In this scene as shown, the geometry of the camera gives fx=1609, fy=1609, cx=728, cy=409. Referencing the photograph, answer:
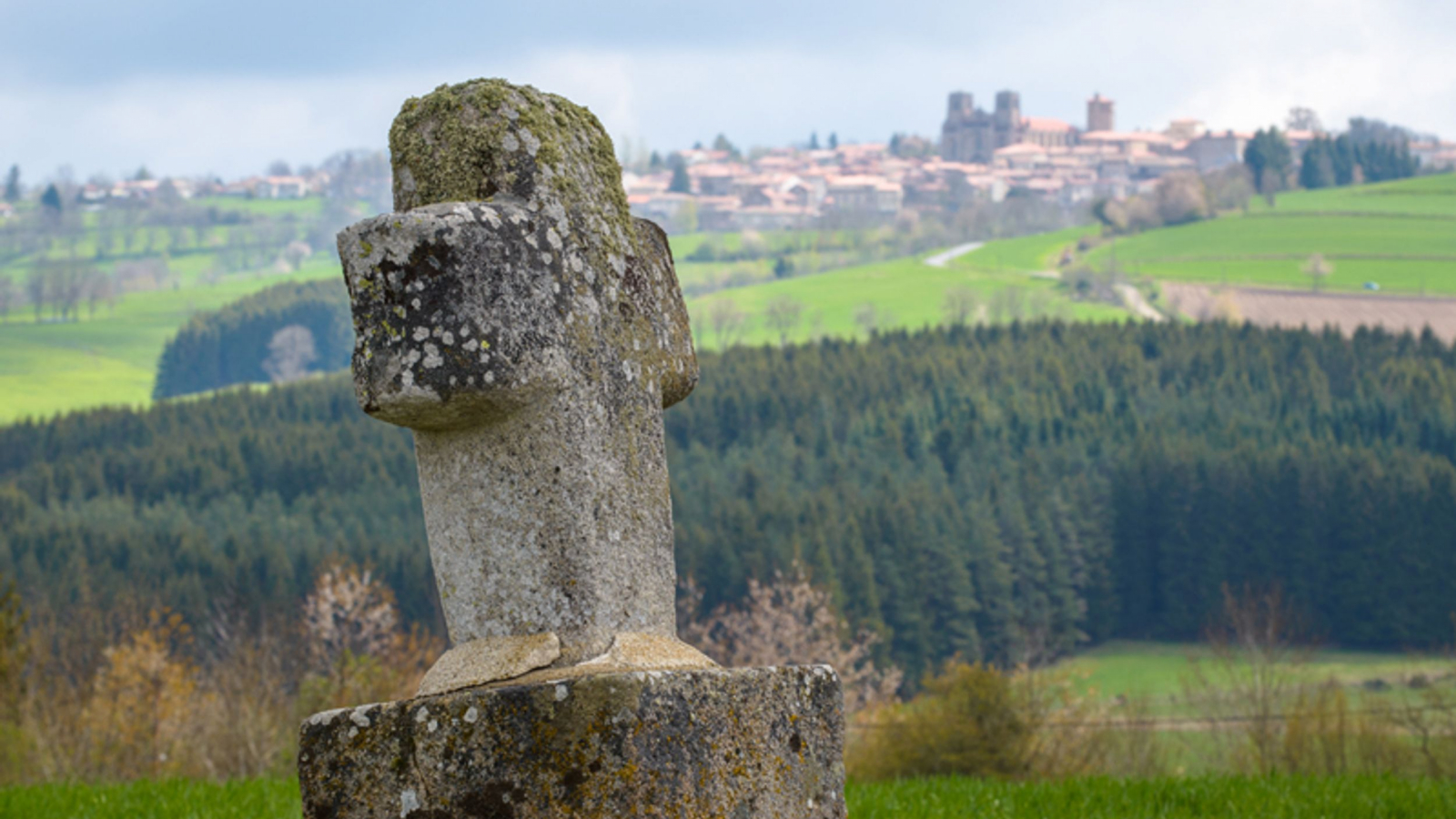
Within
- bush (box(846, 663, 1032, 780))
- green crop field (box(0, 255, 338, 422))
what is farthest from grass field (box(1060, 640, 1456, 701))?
green crop field (box(0, 255, 338, 422))

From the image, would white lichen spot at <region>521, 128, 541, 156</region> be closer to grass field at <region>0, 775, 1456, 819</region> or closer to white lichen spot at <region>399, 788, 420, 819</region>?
white lichen spot at <region>399, 788, 420, 819</region>

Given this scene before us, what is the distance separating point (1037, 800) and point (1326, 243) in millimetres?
164438

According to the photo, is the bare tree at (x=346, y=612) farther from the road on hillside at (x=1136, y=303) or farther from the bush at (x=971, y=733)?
the road on hillside at (x=1136, y=303)

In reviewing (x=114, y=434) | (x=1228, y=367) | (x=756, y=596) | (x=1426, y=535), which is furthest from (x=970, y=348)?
(x=114, y=434)

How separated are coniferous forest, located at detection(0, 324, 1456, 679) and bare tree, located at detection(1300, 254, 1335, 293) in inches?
766

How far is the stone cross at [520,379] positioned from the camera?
4.93 metres

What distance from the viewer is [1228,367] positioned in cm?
13262

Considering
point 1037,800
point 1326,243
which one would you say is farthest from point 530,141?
point 1326,243

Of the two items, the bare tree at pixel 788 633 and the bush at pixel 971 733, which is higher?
the bush at pixel 971 733

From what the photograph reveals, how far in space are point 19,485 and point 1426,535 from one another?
94301 millimetres

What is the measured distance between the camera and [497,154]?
17.6 feet

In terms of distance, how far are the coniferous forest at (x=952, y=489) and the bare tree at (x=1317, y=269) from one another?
19.5 metres

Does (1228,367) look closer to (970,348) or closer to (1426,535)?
(970,348)

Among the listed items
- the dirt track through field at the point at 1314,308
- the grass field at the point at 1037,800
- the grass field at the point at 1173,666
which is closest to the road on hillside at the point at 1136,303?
the dirt track through field at the point at 1314,308
